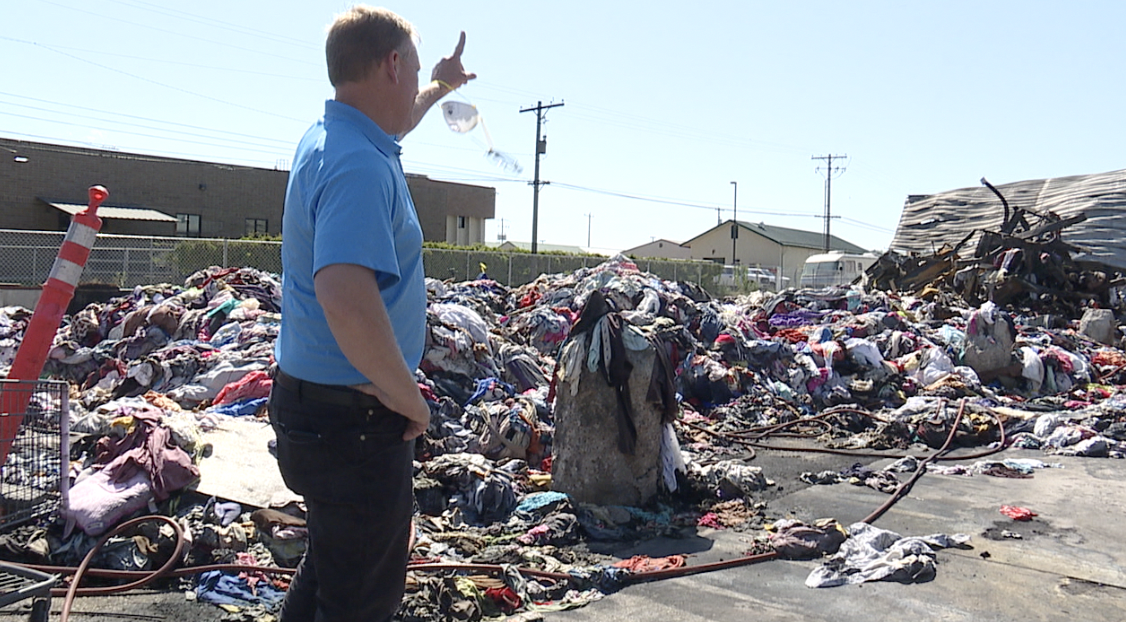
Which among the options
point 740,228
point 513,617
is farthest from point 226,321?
point 740,228

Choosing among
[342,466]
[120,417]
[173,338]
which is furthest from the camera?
[173,338]

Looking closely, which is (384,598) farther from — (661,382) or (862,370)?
(862,370)

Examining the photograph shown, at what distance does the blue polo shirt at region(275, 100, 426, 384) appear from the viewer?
6.54ft

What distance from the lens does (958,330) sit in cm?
1504

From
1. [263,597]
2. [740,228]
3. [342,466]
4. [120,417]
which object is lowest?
[263,597]

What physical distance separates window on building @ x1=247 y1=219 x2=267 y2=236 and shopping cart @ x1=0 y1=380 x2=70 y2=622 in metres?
34.1

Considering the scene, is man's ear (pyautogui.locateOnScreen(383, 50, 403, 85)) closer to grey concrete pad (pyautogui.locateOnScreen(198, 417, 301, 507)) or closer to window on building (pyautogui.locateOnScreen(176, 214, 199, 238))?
grey concrete pad (pyautogui.locateOnScreen(198, 417, 301, 507))

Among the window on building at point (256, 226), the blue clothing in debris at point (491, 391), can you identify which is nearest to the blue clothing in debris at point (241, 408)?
the blue clothing in debris at point (491, 391)

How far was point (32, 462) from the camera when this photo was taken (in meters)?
3.80

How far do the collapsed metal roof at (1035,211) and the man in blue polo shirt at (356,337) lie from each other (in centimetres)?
2161

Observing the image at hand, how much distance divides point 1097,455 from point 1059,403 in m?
3.86

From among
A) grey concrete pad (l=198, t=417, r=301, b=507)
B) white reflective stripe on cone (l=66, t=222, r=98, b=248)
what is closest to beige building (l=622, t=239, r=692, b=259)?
grey concrete pad (l=198, t=417, r=301, b=507)

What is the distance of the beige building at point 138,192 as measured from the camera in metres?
30.0

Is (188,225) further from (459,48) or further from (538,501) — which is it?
(459,48)
